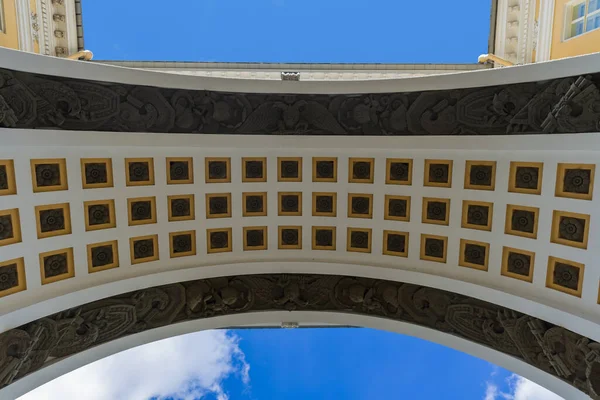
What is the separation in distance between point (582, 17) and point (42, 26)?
1564 cm

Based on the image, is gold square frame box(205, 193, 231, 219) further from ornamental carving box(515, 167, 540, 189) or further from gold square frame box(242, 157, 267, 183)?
ornamental carving box(515, 167, 540, 189)

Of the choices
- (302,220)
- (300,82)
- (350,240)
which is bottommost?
(350,240)

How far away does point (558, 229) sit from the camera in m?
9.71

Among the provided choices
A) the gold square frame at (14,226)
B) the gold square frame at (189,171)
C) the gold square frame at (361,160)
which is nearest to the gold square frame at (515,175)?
the gold square frame at (361,160)

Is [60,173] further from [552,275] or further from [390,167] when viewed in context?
[552,275]

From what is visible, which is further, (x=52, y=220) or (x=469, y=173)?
(x=469, y=173)

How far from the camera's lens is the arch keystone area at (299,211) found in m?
9.09

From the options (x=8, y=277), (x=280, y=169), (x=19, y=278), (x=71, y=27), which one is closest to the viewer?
(x=8, y=277)

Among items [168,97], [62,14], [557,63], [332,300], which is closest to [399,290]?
[332,300]

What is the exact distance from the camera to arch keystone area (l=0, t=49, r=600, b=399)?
358 inches

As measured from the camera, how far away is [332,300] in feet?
40.1

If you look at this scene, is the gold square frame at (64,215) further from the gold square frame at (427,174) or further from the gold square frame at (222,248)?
the gold square frame at (427,174)

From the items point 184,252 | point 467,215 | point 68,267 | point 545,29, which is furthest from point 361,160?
point 68,267

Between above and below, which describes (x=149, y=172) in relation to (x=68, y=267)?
above
